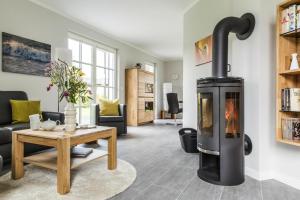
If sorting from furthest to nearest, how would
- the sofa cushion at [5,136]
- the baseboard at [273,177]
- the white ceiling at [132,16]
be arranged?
the white ceiling at [132,16], the sofa cushion at [5,136], the baseboard at [273,177]

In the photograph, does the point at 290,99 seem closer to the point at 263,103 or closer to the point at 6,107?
the point at 263,103

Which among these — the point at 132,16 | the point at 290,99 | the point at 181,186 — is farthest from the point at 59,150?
the point at 132,16

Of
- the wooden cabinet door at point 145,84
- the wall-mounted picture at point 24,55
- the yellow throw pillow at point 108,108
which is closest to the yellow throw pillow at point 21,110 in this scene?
the wall-mounted picture at point 24,55

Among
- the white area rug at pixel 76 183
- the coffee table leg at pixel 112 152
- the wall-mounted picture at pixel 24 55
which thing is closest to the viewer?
the white area rug at pixel 76 183

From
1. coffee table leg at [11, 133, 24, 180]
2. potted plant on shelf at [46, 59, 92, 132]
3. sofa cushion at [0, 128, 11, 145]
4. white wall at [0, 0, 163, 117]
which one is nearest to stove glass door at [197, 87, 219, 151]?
potted plant on shelf at [46, 59, 92, 132]

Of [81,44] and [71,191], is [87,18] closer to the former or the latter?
[81,44]

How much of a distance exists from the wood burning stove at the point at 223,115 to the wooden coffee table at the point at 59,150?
3.50 ft

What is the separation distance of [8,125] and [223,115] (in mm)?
2690

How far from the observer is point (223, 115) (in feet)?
6.59

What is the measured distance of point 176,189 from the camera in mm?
1912

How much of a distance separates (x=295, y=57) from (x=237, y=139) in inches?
36.4

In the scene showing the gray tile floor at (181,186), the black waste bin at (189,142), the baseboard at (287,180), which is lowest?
the gray tile floor at (181,186)

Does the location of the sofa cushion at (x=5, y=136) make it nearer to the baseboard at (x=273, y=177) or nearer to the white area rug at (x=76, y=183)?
the white area rug at (x=76, y=183)

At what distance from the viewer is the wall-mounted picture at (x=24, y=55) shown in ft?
10.9
